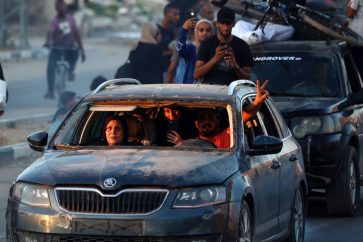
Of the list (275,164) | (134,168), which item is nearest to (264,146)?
(275,164)

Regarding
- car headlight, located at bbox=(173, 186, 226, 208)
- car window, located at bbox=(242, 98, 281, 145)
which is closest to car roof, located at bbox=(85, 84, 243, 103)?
car window, located at bbox=(242, 98, 281, 145)

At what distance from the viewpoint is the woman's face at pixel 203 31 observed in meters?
14.0

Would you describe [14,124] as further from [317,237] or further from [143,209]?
[143,209]

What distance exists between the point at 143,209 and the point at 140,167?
1.28 ft

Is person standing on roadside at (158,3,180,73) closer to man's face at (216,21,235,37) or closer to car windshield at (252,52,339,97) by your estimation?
car windshield at (252,52,339,97)

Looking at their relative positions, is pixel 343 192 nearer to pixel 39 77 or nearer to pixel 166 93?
pixel 166 93

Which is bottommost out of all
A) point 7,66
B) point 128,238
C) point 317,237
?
point 7,66

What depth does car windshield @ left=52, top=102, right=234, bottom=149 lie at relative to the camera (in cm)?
914

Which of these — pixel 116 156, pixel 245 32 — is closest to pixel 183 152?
Answer: pixel 116 156

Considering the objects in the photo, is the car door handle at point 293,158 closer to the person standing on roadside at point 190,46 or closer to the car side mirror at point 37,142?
the car side mirror at point 37,142

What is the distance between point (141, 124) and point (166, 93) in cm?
29

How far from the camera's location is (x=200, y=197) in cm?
796

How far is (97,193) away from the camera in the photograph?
7895 millimetres

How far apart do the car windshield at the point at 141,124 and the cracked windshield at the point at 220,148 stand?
0.01 m
